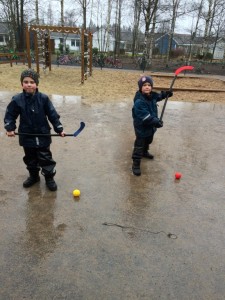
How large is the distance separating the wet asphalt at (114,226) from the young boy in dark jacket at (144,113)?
0.41m

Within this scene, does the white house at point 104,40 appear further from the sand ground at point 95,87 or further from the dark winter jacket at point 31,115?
the dark winter jacket at point 31,115

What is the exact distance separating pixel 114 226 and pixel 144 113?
70.8 inches

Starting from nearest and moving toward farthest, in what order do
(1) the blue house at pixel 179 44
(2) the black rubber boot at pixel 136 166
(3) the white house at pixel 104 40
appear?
(2) the black rubber boot at pixel 136 166, (3) the white house at pixel 104 40, (1) the blue house at pixel 179 44

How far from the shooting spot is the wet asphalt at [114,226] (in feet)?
7.67

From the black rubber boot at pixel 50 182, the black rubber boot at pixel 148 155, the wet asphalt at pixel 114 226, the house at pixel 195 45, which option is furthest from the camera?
the house at pixel 195 45

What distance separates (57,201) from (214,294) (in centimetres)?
209

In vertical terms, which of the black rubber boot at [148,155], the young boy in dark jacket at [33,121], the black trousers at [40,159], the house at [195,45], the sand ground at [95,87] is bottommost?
the sand ground at [95,87]

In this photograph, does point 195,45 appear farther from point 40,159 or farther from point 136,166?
point 40,159

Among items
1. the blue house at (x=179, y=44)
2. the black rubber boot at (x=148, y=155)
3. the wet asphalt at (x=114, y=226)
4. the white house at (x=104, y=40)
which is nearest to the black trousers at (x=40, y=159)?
the wet asphalt at (x=114, y=226)

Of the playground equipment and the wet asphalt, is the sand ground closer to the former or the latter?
the playground equipment

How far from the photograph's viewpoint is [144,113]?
13.4 ft

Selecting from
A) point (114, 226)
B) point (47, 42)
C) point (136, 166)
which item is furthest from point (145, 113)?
point (47, 42)

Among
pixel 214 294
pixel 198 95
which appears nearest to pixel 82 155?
pixel 214 294

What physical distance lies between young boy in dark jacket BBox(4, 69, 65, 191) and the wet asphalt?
14.1 inches
